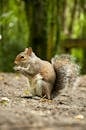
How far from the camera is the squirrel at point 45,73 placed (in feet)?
30.2

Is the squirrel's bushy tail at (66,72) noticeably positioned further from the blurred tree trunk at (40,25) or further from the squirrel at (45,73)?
the blurred tree trunk at (40,25)

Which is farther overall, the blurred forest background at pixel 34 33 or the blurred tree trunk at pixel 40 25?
the blurred tree trunk at pixel 40 25

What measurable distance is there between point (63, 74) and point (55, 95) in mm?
444

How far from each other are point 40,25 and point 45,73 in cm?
847

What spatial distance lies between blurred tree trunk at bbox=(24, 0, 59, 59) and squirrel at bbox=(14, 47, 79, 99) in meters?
7.99

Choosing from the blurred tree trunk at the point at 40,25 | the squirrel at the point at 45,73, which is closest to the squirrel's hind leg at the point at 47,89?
the squirrel at the point at 45,73

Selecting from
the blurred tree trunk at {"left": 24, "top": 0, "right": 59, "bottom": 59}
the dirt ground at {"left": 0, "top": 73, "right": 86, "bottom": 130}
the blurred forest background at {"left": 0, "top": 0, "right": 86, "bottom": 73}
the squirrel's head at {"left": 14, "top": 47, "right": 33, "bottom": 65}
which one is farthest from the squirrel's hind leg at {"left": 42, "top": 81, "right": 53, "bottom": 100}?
the blurred tree trunk at {"left": 24, "top": 0, "right": 59, "bottom": 59}

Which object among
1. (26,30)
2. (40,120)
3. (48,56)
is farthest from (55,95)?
(26,30)

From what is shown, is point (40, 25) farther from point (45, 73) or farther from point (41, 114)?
point (41, 114)

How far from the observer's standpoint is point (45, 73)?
9320mm

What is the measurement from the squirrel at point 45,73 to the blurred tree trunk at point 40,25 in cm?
799

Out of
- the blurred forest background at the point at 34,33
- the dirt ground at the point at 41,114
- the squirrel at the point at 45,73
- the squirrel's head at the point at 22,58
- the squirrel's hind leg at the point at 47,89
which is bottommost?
the dirt ground at the point at 41,114

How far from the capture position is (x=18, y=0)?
20.7 meters

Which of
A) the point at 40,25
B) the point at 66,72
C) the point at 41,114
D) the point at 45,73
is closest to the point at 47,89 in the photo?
the point at 45,73
